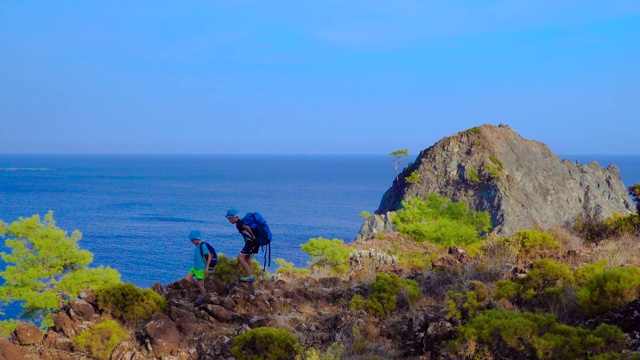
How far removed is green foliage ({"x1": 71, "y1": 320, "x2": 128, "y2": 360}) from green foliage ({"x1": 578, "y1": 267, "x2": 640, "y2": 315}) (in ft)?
26.5

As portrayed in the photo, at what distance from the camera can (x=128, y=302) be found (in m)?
11.5

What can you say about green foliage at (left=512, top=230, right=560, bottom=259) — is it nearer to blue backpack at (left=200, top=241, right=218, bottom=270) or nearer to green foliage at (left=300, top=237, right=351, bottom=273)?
blue backpack at (left=200, top=241, right=218, bottom=270)

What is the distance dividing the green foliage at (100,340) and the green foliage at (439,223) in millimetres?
21284

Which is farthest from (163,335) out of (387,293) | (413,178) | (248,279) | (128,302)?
(413,178)

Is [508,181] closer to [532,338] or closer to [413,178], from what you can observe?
[413,178]

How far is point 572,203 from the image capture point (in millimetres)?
71062

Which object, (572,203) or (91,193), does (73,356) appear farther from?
(91,193)

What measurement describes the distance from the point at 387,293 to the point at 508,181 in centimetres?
5665

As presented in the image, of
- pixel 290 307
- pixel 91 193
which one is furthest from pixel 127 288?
pixel 91 193

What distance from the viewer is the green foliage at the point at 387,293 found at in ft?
37.3

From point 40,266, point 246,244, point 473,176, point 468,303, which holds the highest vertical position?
point 473,176

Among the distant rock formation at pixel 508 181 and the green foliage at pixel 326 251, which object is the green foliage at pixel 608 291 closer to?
the green foliage at pixel 326 251

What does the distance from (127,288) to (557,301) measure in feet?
27.2

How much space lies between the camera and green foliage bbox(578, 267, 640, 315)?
9.36 m
